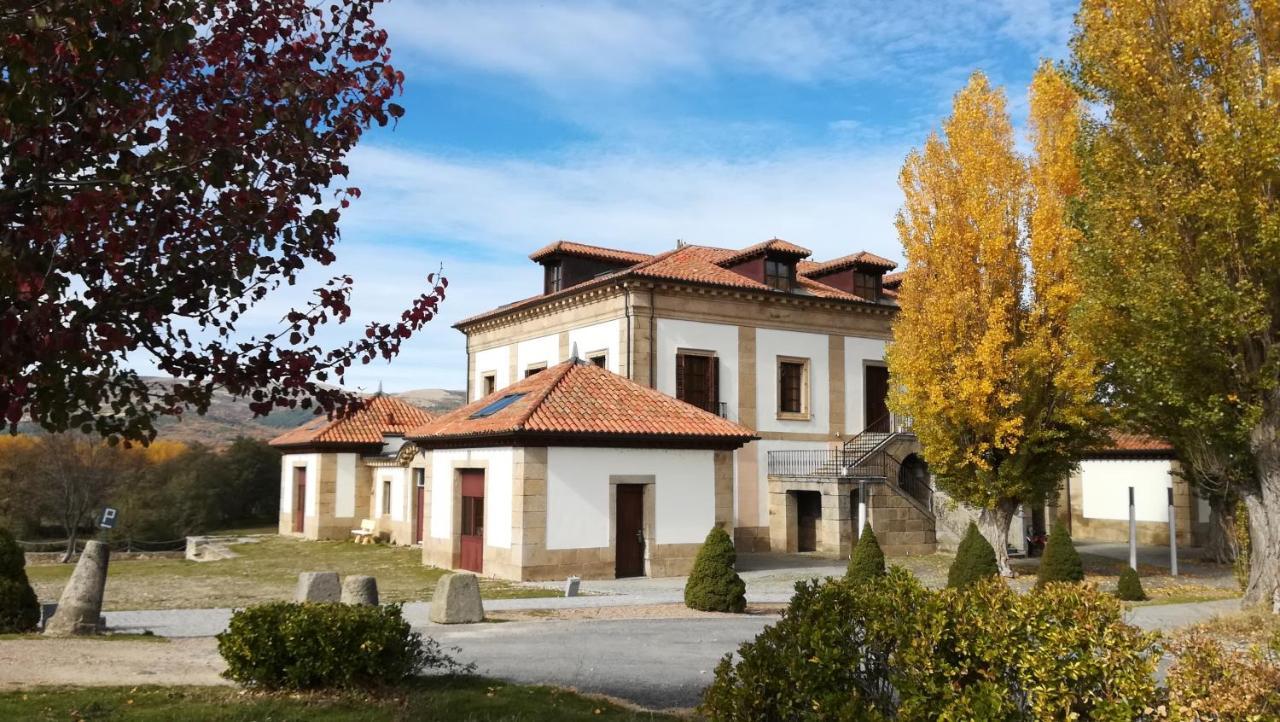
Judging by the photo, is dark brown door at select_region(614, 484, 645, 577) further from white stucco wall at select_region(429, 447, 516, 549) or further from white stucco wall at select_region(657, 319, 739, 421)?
white stucco wall at select_region(657, 319, 739, 421)

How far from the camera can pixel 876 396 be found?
3103cm

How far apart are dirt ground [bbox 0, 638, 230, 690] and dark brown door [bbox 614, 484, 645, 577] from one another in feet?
34.0

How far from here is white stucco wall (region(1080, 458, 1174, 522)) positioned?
31.8 metres

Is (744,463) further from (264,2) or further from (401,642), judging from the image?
(264,2)

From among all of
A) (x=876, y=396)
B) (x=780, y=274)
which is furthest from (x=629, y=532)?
(x=876, y=396)

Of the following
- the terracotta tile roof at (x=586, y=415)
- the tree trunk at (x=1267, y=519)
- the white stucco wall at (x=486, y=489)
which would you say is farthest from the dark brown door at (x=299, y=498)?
the tree trunk at (x=1267, y=519)

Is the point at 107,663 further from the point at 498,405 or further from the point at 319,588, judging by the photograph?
the point at 498,405

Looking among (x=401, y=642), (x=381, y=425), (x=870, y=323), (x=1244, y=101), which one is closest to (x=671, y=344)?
(x=870, y=323)

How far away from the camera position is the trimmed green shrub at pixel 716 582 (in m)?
15.1

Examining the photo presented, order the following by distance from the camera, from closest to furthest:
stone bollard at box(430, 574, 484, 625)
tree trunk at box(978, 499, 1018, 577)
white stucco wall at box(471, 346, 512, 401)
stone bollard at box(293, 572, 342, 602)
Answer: stone bollard at box(293, 572, 342, 602), stone bollard at box(430, 574, 484, 625), tree trunk at box(978, 499, 1018, 577), white stucco wall at box(471, 346, 512, 401)

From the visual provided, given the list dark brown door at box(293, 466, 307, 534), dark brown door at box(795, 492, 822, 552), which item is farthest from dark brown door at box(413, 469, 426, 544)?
dark brown door at box(795, 492, 822, 552)

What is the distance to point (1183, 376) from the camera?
1605 centimetres

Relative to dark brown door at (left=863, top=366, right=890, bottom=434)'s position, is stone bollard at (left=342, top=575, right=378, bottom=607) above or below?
below

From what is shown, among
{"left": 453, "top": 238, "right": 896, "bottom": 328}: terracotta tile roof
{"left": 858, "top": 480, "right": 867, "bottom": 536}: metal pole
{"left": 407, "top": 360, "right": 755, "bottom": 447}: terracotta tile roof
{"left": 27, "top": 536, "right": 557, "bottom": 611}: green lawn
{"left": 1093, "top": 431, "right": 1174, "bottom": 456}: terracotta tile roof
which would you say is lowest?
{"left": 27, "top": 536, "right": 557, "bottom": 611}: green lawn
